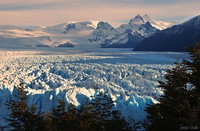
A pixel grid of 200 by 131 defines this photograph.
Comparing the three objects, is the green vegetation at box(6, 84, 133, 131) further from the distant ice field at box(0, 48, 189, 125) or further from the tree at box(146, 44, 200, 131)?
the distant ice field at box(0, 48, 189, 125)

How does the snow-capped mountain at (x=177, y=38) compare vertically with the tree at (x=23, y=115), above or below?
above

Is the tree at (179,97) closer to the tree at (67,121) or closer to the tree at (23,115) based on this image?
the tree at (67,121)

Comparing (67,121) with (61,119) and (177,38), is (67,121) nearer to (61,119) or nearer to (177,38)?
(61,119)

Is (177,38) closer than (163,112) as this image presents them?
No

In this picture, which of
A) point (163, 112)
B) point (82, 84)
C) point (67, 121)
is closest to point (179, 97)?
point (163, 112)

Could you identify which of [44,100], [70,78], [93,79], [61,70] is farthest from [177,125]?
[61,70]

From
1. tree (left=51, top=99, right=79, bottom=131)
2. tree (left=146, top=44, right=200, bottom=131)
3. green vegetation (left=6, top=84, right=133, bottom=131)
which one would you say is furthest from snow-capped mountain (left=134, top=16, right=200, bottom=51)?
tree (left=51, top=99, right=79, bottom=131)

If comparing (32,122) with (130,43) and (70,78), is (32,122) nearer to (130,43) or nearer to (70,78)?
(70,78)

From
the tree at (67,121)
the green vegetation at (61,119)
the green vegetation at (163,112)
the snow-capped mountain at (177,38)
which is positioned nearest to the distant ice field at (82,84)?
the green vegetation at (61,119)

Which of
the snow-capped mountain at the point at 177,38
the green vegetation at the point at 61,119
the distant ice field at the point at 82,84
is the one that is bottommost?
the distant ice field at the point at 82,84
